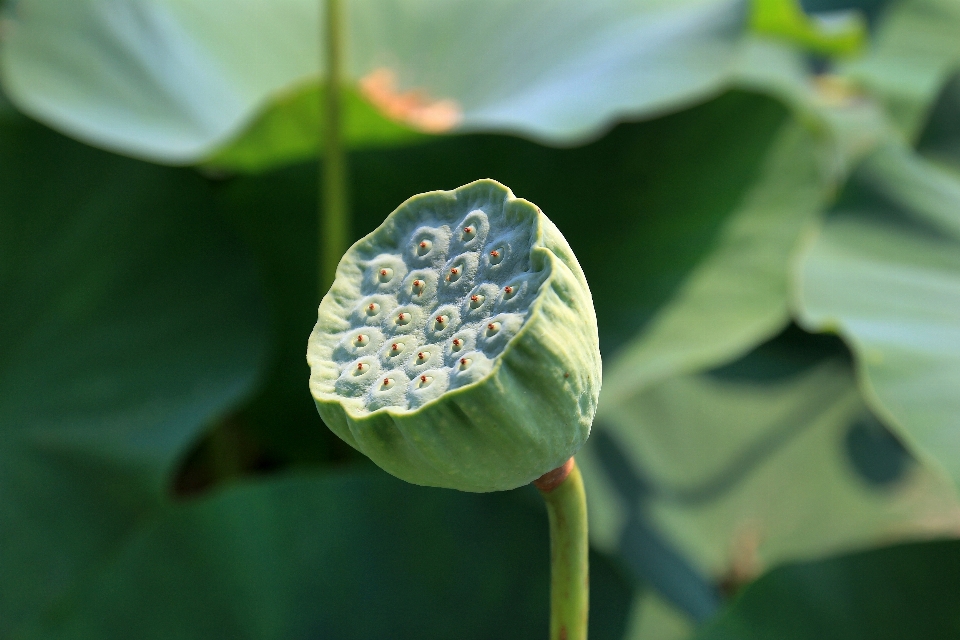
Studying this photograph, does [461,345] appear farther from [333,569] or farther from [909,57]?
[909,57]

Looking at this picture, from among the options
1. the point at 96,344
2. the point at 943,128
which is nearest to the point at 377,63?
the point at 96,344

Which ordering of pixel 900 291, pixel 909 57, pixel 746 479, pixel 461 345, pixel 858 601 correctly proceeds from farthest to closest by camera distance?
pixel 909 57, pixel 746 479, pixel 900 291, pixel 858 601, pixel 461 345

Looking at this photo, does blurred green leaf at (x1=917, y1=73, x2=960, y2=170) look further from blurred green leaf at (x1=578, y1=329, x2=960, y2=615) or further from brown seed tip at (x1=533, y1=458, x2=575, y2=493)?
brown seed tip at (x1=533, y1=458, x2=575, y2=493)

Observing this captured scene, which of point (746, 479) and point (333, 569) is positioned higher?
point (333, 569)

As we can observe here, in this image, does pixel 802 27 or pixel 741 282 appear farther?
pixel 802 27

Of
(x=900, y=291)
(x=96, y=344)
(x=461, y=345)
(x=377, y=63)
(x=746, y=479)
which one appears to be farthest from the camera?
(x=377, y=63)

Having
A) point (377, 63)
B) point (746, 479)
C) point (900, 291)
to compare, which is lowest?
point (746, 479)

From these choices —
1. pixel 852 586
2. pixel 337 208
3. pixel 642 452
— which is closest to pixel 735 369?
pixel 642 452
